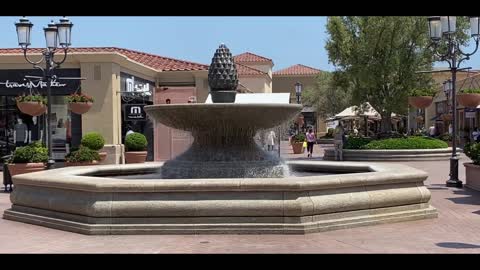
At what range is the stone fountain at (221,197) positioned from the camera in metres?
7.84

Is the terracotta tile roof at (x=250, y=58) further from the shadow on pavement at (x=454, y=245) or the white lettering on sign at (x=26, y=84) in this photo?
the shadow on pavement at (x=454, y=245)

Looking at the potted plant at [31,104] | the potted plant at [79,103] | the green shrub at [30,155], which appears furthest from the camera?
the potted plant at [79,103]

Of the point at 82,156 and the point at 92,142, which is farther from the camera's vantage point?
the point at 92,142

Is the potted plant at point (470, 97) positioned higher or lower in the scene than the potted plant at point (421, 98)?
lower

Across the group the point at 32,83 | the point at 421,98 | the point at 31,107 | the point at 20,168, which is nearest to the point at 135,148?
the point at 32,83

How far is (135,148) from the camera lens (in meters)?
21.9

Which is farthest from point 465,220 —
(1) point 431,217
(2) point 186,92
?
(2) point 186,92

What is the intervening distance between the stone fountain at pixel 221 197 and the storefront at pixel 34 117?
1389 cm

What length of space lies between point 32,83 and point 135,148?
4881 millimetres

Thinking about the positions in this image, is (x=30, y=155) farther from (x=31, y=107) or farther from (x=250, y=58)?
(x=250, y=58)

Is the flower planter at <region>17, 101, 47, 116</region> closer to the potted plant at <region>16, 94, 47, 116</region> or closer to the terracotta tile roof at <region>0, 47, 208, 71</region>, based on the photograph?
the potted plant at <region>16, 94, 47, 116</region>

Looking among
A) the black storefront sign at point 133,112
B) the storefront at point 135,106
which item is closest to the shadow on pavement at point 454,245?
the storefront at point 135,106

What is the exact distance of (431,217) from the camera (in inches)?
363
